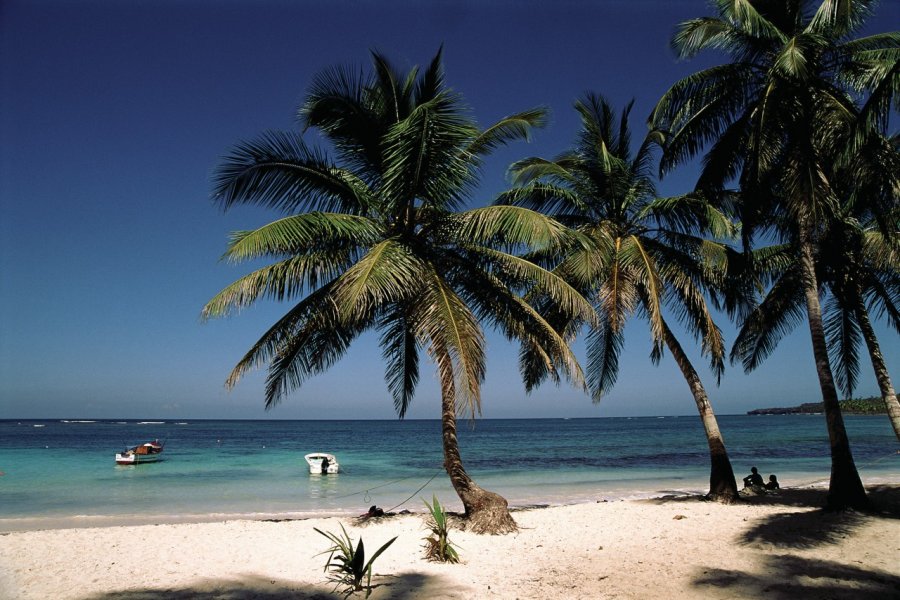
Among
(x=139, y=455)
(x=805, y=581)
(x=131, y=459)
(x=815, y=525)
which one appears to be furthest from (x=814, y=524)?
(x=139, y=455)

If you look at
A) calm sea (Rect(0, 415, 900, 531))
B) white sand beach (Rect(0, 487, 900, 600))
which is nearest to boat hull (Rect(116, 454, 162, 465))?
calm sea (Rect(0, 415, 900, 531))

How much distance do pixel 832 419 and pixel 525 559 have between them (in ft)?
19.3

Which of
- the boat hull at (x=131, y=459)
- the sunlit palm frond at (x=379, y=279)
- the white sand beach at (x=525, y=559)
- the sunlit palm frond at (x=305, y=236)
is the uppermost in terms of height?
the sunlit palm frond at (x=305, y=236)

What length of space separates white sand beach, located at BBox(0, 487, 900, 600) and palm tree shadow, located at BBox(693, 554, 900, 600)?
16 mm

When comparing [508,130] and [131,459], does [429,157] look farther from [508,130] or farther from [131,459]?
[131,459]

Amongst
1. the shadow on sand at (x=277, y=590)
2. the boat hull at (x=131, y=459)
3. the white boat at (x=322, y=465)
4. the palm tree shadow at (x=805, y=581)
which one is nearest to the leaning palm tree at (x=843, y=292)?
the palm tree shadow at (x=805, y=581)

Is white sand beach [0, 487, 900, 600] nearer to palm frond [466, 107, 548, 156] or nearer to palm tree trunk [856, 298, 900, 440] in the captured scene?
palm tree trunk [856, 298, 900, 440]

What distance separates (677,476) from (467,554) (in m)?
17.5

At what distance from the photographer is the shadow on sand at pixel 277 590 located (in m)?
5.80

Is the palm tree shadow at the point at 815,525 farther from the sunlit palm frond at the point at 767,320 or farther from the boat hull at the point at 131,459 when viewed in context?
the boat hull at the point at 131,459

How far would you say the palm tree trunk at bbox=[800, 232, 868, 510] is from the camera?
29.1 ft

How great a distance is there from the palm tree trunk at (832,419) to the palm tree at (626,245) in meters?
1.59

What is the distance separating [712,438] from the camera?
11281 millimetres

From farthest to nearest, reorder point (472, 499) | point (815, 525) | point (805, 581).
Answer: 1. point (472, 499)
2. point (815, 525)
3. point (805, 581)
